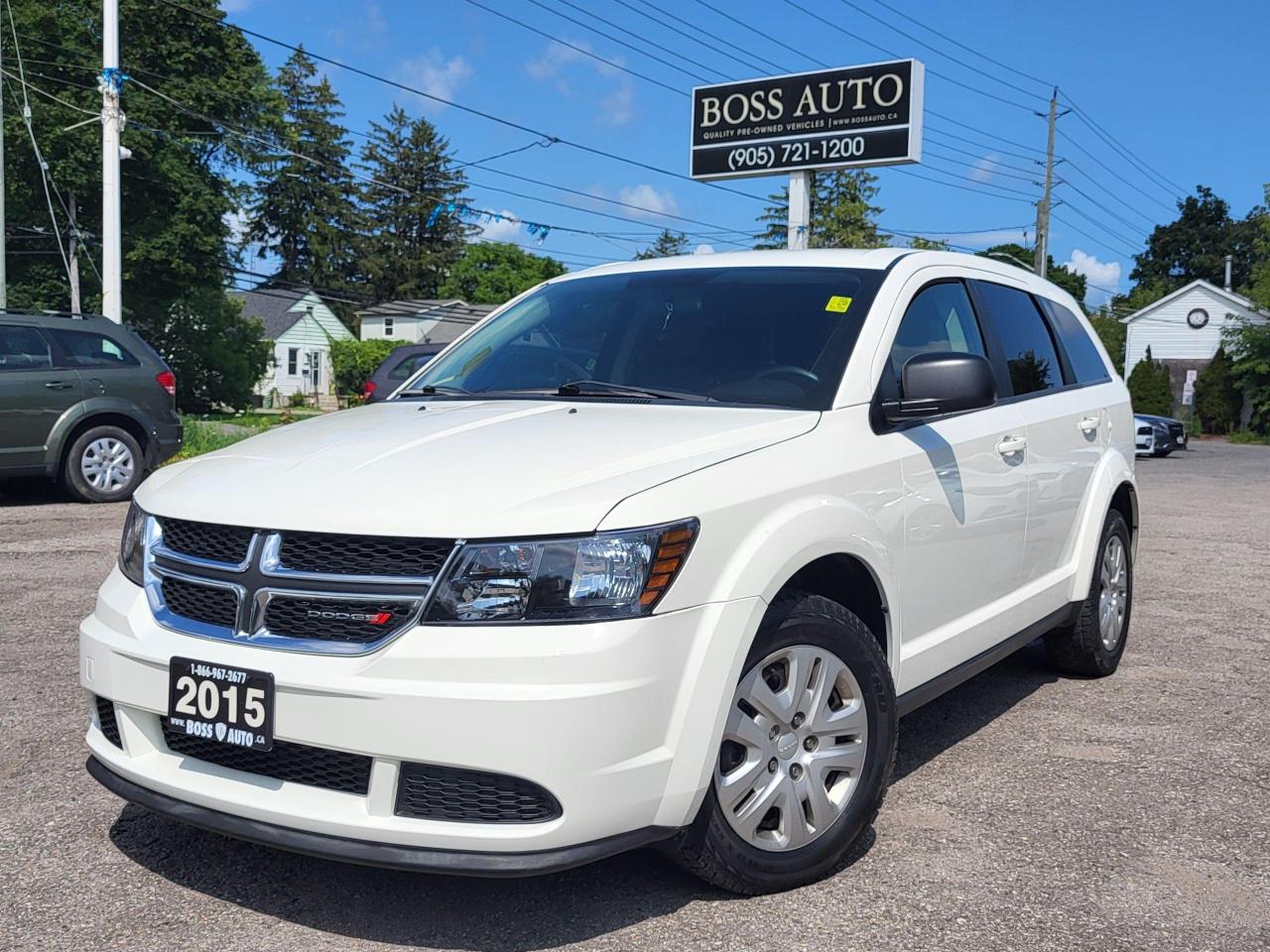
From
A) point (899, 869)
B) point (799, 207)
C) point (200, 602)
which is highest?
point (799, 207)

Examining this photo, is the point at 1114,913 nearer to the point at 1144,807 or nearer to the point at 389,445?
the point at 1144,807

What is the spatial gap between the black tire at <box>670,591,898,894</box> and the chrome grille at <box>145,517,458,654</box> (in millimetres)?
829

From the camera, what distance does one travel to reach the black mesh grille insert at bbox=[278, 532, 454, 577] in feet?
8.89

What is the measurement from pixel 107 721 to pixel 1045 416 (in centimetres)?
344

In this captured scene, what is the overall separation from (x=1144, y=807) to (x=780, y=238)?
71.6 metres

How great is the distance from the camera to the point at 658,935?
2941mm

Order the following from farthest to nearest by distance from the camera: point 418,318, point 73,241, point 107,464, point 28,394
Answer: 1. point 418,318
2. point 73,241
3. point 107,464
4. point 28,394

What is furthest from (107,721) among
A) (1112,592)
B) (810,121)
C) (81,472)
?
(810,121)

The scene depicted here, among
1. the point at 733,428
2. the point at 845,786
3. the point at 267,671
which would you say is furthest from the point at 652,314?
the point at 267,671

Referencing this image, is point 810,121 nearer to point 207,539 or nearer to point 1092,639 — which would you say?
point 1092,639

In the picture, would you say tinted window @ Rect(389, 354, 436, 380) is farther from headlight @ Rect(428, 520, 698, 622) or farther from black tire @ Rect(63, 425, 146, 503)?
headlight @ Rect(428, 520, 698, 622)

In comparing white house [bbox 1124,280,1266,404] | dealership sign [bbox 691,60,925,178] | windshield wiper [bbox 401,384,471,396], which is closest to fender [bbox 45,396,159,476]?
windshield wiper [bbox 401,384,471,396]

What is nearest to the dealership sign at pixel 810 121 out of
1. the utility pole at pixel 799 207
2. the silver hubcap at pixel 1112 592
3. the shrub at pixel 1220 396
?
the utility pole at pixel 799 207

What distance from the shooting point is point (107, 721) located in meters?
3.18
